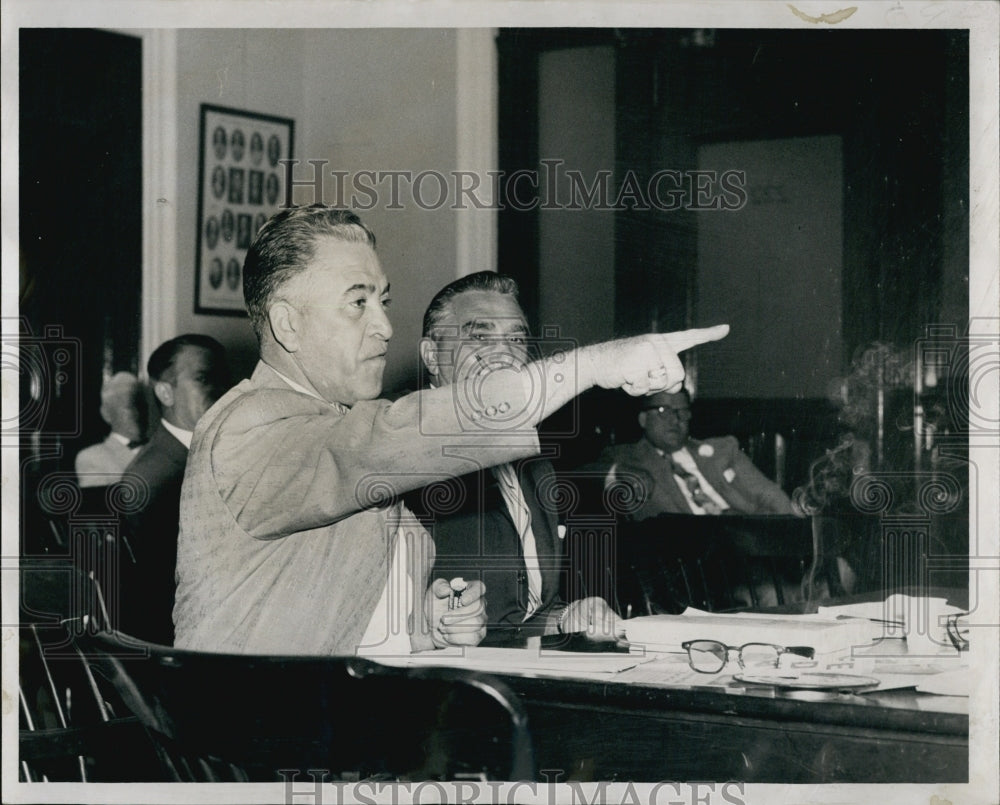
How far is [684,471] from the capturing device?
2.91m

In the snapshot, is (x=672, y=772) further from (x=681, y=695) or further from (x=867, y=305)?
(x=867, y=305)

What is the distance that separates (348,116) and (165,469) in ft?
2.79

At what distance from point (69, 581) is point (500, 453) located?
968 millimetres

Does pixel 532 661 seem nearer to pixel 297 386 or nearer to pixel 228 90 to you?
pixel 297 386

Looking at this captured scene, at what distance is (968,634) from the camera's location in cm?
244

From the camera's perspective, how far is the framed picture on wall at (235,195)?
8.15 ft

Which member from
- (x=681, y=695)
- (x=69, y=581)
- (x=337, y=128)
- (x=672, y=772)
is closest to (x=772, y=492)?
(x=672, y=772)

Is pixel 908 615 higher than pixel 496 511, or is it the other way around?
pixel 496 511

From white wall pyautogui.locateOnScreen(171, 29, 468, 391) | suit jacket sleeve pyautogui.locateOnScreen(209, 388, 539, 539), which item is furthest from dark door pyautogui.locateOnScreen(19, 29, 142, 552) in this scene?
suit jacket sleeve pyautogui.locateOnScreen(209, 388, 539, 539)

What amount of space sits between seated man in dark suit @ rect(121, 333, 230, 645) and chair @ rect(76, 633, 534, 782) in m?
0.74

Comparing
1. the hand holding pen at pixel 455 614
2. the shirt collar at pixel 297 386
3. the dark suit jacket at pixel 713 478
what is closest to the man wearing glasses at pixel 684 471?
the dark suit jacket at pixel 713 478

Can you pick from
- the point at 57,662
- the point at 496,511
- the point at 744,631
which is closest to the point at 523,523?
the point at 496,511

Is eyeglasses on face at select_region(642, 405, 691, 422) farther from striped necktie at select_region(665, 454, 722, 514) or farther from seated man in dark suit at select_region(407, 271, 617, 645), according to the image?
seated man in dark suit at select_region(407, 271, 617, 645)

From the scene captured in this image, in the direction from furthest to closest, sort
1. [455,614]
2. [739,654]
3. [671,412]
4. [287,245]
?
[671,412] < [287,245] < [455,614] < [739,654]
